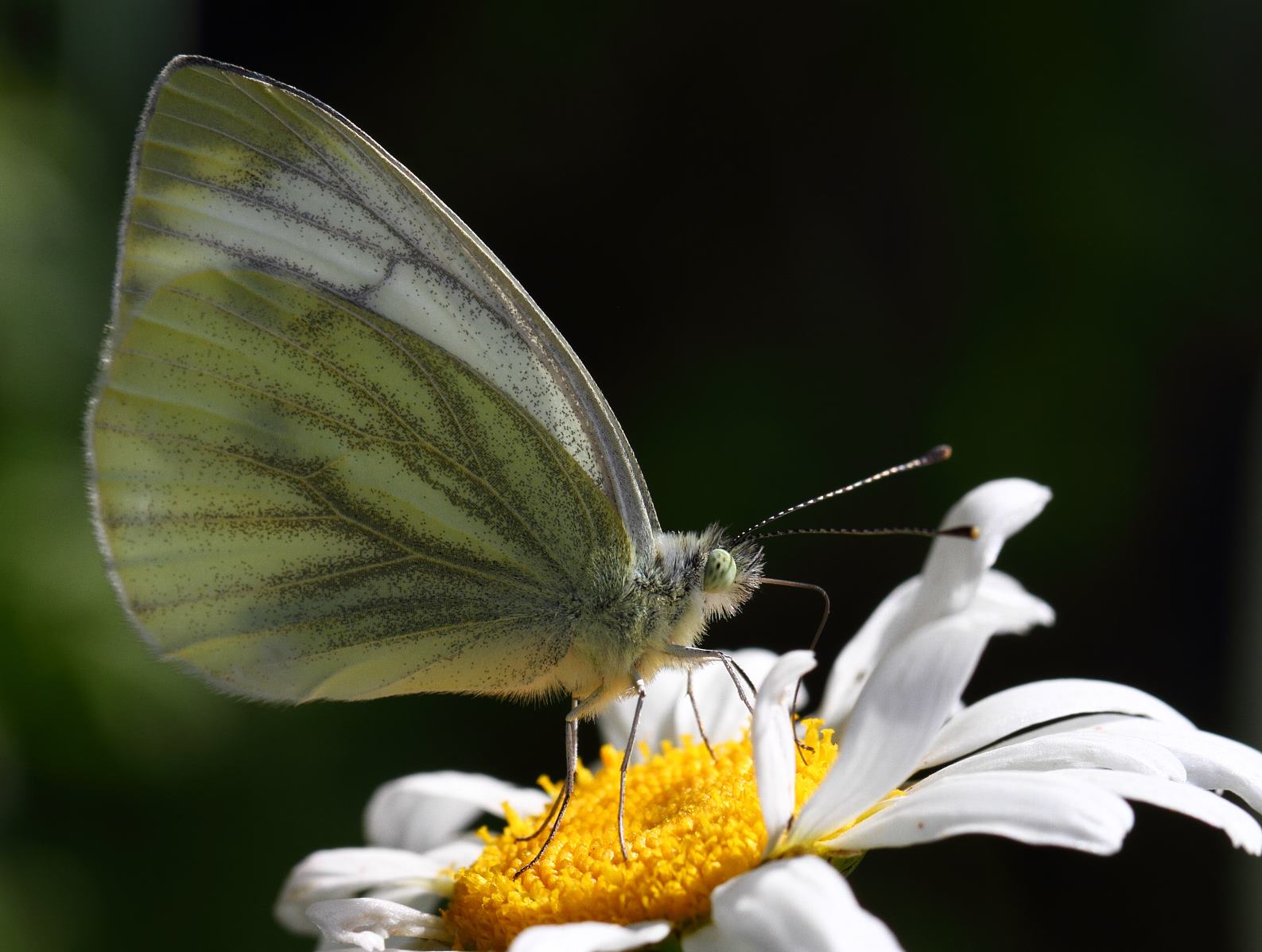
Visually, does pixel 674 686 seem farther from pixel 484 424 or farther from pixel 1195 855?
pixel 1195 855

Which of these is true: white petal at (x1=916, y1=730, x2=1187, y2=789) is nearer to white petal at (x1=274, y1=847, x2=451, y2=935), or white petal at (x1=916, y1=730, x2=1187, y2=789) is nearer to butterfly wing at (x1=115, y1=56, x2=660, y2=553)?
butterfly wing at (x1=115, y1=56, x2=660, y2=553)

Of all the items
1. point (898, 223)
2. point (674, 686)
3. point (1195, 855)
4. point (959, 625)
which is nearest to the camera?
point (959, 625)

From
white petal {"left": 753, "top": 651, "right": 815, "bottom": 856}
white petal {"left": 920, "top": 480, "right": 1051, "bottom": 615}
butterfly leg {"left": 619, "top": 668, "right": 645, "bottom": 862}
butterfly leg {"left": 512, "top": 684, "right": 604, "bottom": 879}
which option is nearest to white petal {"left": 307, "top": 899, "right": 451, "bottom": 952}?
butterfly leg {"left": 512, "top": 684, "right": 604, "bottom": 879}

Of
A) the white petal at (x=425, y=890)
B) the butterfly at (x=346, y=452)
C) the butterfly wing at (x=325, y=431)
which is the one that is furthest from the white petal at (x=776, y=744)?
the white petal at (x=425, y=890)

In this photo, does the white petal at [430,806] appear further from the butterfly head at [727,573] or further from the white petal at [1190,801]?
the white petal at [1190,801]

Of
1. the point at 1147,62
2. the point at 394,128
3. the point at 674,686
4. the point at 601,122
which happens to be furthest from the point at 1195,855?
the point at 394,128
